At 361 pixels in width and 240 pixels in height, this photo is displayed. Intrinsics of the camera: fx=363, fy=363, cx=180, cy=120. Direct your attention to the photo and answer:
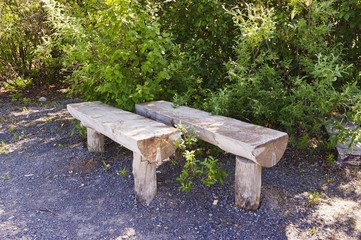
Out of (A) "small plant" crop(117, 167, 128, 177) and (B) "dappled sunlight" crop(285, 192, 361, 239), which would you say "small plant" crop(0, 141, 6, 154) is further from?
(B) "dappled sunlight" crop(285, 192, 361, 239)

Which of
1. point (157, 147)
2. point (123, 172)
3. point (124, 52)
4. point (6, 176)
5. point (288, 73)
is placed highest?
point (124, 52)

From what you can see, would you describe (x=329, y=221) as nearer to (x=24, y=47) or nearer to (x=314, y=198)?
(x=314, y=198)

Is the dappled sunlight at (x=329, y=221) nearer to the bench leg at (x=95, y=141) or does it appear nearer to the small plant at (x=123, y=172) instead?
the small plant at (x=123, y=172)

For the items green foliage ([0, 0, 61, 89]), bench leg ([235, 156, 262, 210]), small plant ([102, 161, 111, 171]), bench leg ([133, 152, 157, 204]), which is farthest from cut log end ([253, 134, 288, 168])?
green foliage ([0, 0, 61, 89])

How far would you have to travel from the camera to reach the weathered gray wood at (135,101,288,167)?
2483 mm

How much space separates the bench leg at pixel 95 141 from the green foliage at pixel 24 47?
2.39m

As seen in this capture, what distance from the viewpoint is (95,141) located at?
12.8ft

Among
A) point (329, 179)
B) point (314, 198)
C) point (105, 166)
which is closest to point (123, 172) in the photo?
point (105, 166)

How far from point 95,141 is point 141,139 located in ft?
4.77

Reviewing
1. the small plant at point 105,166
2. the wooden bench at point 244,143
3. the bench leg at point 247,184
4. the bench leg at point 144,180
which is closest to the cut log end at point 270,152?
the wooden bench at point 244,143

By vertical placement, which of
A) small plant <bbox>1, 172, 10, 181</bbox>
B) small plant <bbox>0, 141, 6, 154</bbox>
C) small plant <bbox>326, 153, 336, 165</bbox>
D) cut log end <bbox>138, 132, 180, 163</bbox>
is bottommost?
small plant <bbox>1, 172, 10, 181</bbox>

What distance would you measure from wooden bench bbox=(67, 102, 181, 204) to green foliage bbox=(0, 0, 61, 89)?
9.65 ft

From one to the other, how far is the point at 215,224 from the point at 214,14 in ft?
7.56

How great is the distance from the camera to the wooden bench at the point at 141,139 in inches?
105
